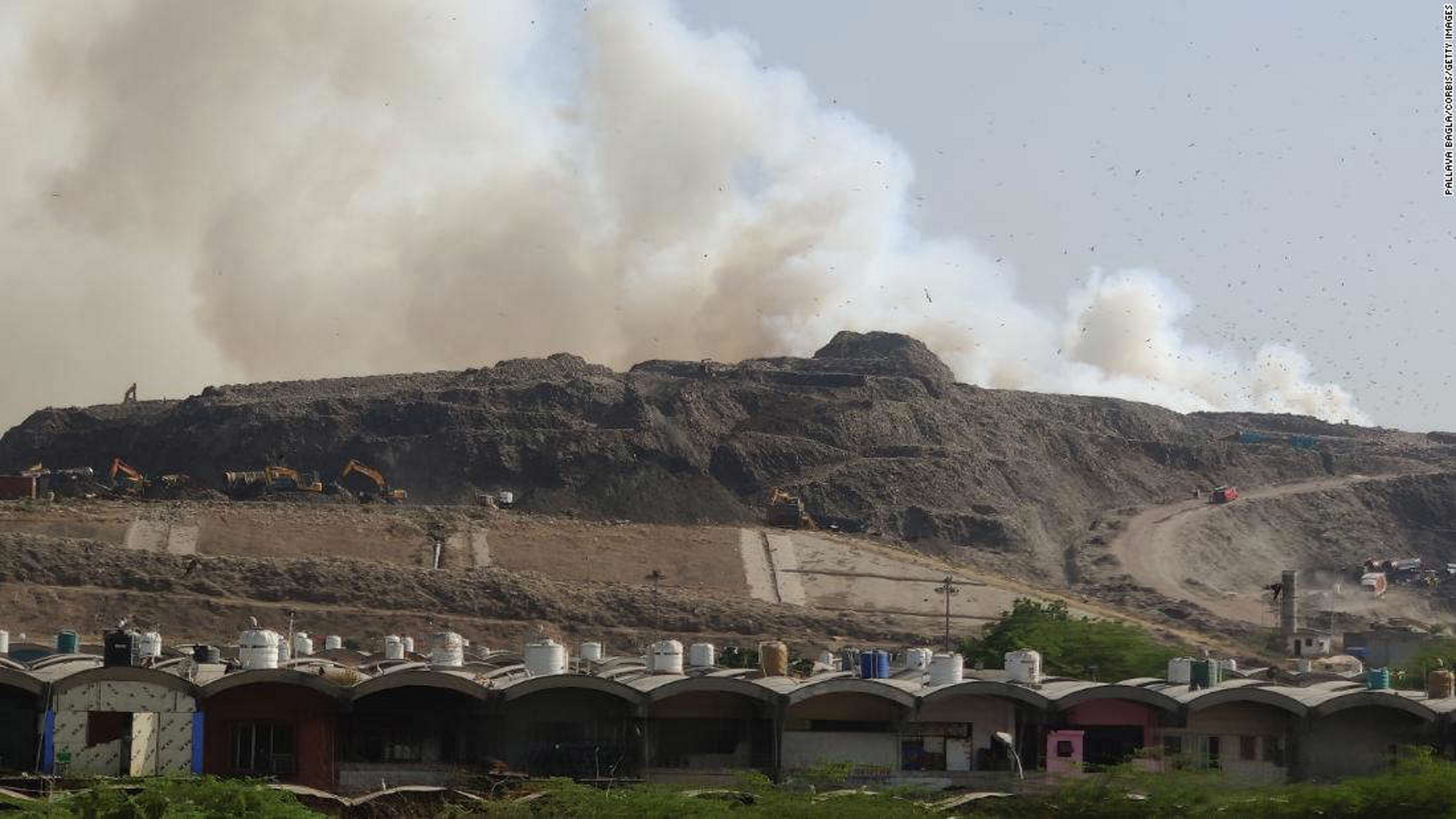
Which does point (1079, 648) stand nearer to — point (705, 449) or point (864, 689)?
point (864, 689)

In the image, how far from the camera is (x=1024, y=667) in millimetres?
56188

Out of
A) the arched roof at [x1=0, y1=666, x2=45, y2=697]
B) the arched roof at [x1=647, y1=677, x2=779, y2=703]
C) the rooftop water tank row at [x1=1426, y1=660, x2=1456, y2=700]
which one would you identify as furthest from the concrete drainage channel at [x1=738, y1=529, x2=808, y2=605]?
the arched roof at [x1=0, y1=666, x2=45, y2=697]

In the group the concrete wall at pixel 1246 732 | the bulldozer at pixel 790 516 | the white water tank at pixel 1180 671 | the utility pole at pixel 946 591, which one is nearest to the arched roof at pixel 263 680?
the concrete wall at pixel 1246 732

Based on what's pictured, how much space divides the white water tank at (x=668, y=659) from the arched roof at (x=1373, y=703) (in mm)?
16002

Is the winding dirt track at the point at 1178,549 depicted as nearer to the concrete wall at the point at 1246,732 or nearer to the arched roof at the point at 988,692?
the concrete wall at the point at 1246,732

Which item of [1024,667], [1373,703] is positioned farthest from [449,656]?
[1373,703]

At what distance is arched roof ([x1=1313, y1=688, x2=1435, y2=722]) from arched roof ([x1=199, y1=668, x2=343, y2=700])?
2442 centimetres

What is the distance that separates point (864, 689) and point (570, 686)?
23.3ft

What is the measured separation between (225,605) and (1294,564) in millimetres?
82912

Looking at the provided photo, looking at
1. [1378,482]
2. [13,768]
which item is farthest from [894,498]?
[13,768]

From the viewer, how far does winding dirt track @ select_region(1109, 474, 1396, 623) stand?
458ft

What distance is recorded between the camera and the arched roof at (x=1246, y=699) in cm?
5366

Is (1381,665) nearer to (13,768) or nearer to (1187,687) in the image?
(1187,687)

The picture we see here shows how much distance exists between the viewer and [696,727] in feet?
174
